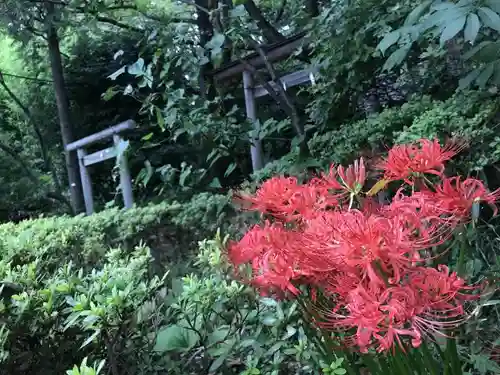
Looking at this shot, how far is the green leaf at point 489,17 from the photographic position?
188 cm

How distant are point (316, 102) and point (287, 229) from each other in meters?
2.99

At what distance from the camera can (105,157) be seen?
6254 mm

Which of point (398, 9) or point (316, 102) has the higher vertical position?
point (398, 9)

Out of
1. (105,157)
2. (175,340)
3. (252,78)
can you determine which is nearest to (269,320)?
(175,340)

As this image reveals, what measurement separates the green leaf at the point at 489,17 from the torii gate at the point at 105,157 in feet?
12.7

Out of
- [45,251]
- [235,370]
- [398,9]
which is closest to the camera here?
[235,370]

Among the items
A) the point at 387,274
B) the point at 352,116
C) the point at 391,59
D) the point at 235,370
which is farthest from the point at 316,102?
the point at 387,274

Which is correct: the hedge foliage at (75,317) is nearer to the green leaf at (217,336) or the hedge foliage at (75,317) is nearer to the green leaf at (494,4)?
the green leaf at (217,336)

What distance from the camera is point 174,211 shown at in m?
4.34

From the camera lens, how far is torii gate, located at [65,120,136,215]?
5664 millimetres

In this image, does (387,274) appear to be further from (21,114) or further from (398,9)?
(21,114)

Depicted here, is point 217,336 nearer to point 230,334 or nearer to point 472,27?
point 230,334

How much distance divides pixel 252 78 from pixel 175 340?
13.5 ft

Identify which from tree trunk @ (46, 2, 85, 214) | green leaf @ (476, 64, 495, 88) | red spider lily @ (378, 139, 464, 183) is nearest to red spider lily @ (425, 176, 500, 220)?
red spider lily @ (378, 139, 464, 183)
